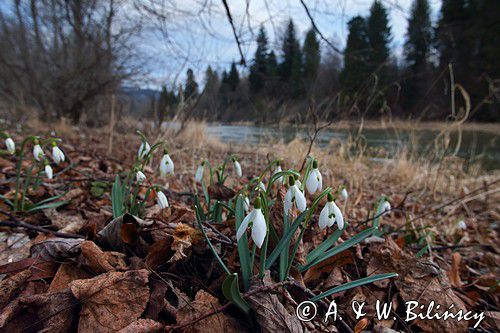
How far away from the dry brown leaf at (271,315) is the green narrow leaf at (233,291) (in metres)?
0.02

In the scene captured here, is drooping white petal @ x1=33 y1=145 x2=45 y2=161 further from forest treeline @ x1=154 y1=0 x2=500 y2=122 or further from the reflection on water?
the reflection on water

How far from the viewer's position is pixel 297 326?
2.61 feet

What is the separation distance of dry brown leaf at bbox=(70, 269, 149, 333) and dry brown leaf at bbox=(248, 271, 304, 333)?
33cm

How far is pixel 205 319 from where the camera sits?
0.83m

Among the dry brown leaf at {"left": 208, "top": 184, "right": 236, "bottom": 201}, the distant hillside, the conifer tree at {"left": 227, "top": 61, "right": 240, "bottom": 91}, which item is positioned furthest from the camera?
the distant hillside

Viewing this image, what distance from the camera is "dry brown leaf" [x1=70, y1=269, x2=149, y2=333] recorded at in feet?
2.55

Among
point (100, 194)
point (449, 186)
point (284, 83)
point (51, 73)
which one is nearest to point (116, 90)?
point (51, 73)

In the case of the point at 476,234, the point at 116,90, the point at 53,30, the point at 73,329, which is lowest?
the point at 476,234

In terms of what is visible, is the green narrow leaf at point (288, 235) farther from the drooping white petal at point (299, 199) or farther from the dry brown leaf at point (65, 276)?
the dry brown leaf at point (65, 276)

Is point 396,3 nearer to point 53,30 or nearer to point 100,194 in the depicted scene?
point 100,194

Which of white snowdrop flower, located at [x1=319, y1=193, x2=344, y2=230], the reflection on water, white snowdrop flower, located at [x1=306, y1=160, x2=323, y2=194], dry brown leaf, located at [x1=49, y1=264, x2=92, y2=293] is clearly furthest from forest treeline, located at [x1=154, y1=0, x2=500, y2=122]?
dry brown leaf, located at [x1=49, y1=264, x2=92, y2=293]

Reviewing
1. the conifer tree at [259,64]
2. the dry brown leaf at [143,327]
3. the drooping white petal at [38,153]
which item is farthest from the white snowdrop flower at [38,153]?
the conifer tree at [259,64]

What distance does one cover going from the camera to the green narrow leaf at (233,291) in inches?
29.8

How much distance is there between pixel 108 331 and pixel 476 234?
3.35 m
